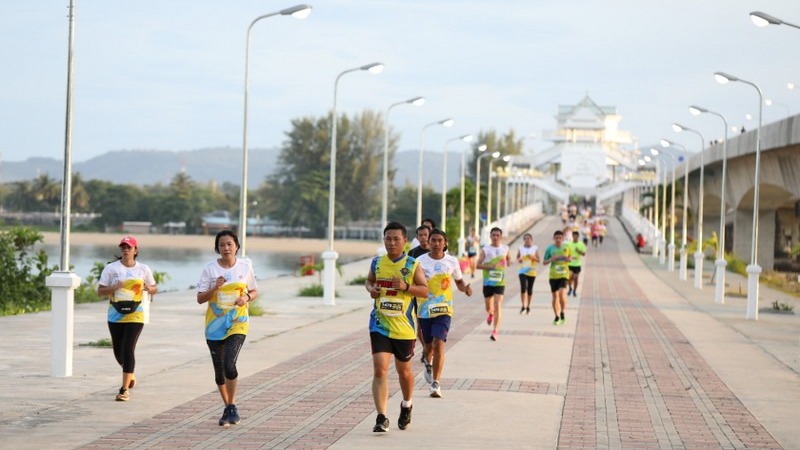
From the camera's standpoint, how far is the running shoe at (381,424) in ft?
38.0

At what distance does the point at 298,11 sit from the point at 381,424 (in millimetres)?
14780

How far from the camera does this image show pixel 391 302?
456 inches

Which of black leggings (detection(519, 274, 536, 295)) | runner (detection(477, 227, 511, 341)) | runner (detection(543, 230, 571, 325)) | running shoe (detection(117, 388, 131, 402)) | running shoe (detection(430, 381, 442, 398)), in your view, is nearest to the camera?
running shoe (detection(117, 388, 131, 402))

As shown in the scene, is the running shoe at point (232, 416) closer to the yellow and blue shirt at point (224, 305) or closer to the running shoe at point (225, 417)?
the running shoe at point (225, 417)

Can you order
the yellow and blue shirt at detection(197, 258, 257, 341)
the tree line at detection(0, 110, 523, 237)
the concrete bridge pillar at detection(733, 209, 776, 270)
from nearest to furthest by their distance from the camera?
the yellow and blue shirt at detection(197, 258, 257, 341), the concrete bridge pillar at detection(733, 209, 776, 270), the tree line at detection(0, 110, 523, 237)

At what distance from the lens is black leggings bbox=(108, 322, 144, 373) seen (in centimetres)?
1356

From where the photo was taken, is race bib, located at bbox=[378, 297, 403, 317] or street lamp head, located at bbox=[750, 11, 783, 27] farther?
street lamp head, located at bbox=[750, 11, 783, 27]

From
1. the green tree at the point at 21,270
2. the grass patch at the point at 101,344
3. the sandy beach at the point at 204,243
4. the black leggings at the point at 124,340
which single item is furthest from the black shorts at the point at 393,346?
the sandy beach at the point at 204,243

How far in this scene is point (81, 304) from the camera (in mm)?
29531

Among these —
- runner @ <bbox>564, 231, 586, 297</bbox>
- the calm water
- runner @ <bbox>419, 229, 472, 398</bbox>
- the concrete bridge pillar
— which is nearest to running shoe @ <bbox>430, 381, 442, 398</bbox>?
runner @ <bbox>419, 229, 472, 398</bbox>

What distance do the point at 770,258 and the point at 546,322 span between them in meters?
51.3

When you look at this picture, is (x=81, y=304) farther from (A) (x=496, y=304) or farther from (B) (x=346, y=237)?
(B) (x=346, y=237)

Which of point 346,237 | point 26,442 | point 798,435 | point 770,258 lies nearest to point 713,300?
point 798,435

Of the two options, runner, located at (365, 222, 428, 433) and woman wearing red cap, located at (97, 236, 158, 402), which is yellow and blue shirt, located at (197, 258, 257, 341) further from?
woman wearing red cap, located at (97, 236, 158, 402)
